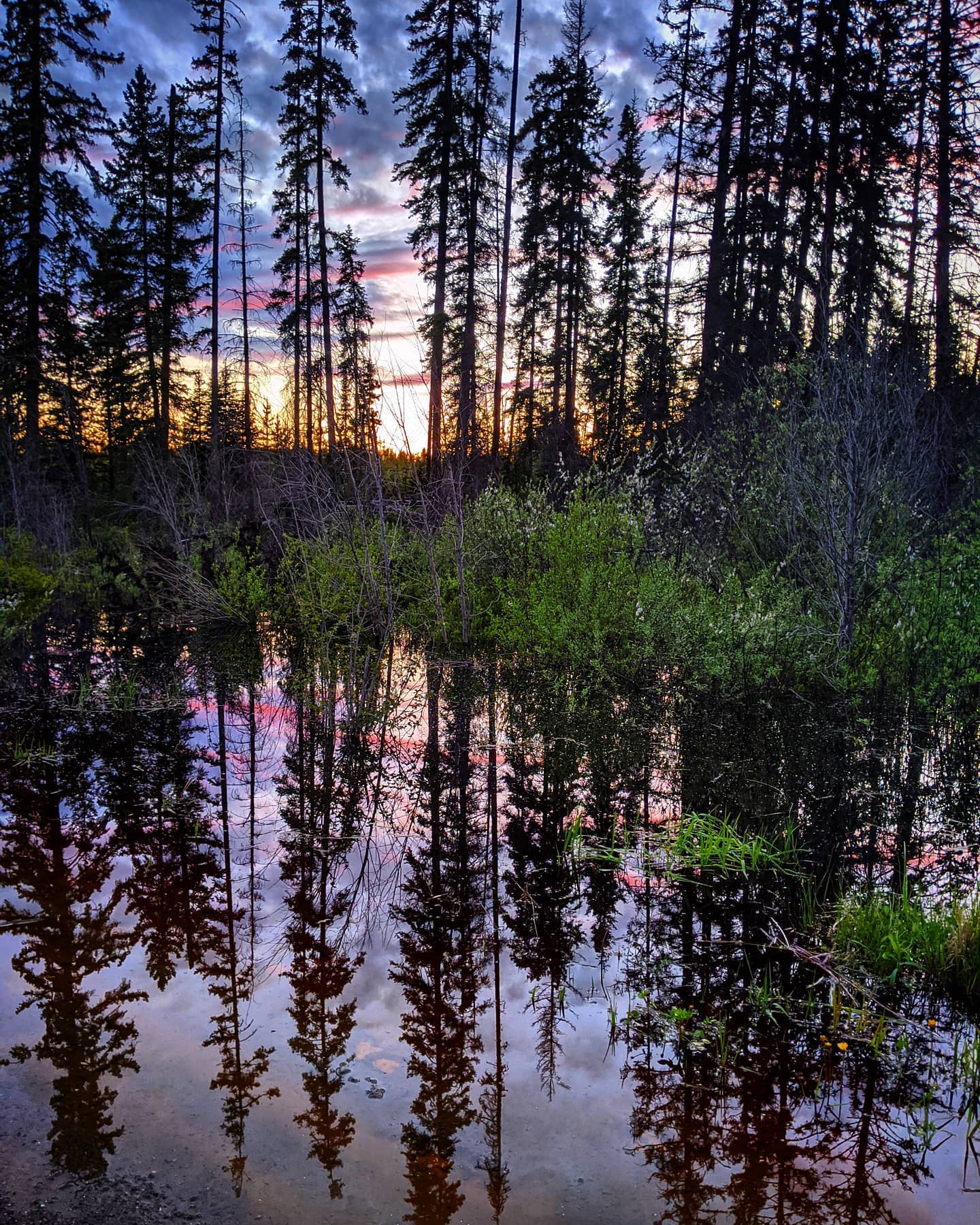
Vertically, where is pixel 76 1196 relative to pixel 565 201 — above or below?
below

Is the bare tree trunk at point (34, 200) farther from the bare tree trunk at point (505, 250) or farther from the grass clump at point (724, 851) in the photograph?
the grass clump at point (724, 851)

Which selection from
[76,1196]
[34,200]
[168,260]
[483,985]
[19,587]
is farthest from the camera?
[168,260]

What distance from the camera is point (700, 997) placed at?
14.3 ft

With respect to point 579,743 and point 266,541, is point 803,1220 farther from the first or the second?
point 266,541

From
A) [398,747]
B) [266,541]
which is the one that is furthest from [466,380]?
[398,747]

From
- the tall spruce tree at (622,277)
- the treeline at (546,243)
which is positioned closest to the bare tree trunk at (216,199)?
the treeline at (546,243)

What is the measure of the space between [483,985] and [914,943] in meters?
2.65

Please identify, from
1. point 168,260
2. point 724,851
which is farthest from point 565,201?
point 724,851

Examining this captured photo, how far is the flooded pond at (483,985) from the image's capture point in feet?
10.6

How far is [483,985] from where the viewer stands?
→ 14.9 feet

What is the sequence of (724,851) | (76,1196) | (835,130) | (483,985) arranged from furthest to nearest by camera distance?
1. (835,130)
2. (724,851)
3. (483,985)
4. (76,1196)

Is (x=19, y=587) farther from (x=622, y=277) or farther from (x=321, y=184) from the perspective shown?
(x=622, y=277)

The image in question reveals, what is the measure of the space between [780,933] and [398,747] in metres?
5.16

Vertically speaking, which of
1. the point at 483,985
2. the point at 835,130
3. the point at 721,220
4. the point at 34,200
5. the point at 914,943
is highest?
the point at 34,200
